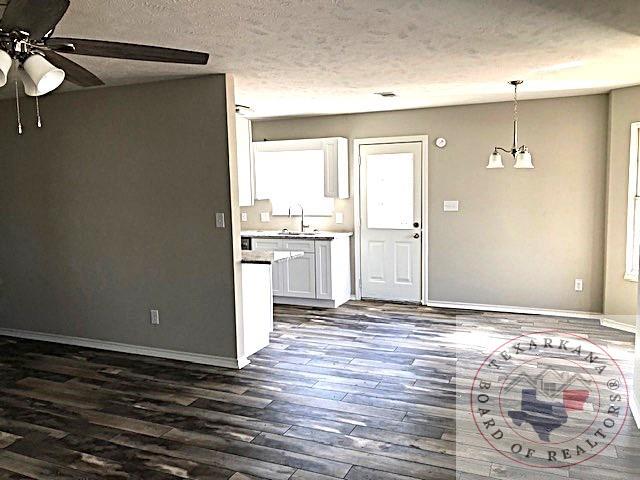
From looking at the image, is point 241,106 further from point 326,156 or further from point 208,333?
point 208,333

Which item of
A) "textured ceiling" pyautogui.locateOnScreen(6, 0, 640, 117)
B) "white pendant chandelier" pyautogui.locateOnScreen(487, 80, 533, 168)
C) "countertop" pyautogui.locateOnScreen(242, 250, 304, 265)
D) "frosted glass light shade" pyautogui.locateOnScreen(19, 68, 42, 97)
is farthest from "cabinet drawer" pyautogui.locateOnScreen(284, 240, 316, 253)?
"frosted glass light shade" pyautogui.locateOnScreen(19, 68, 42, 97)

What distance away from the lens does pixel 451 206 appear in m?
6.05

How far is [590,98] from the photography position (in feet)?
17.5

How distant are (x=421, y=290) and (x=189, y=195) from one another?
3.23 meters

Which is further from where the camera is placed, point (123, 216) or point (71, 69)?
point (123, 216)

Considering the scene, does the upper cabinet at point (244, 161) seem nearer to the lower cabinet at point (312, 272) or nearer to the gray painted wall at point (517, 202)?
the lower cabinet at point (312, 272)

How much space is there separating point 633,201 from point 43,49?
5117 millimetres

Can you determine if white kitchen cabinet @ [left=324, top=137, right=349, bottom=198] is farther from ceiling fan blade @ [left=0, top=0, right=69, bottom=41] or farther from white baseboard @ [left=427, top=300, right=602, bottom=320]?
ceiling fan blade @ [left=0, top=0, right=69, bottom=41]

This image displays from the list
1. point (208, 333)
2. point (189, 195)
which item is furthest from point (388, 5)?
point (208, 333)

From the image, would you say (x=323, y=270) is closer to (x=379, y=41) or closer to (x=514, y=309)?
(x=514, y=309)

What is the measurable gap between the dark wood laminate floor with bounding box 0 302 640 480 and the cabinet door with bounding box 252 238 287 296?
1.33 meters

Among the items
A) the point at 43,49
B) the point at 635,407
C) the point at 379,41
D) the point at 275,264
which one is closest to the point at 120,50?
the point at 43,49

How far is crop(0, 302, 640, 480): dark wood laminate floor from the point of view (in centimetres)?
274

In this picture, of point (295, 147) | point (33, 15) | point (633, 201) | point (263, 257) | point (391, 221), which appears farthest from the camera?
point (295, 147)
